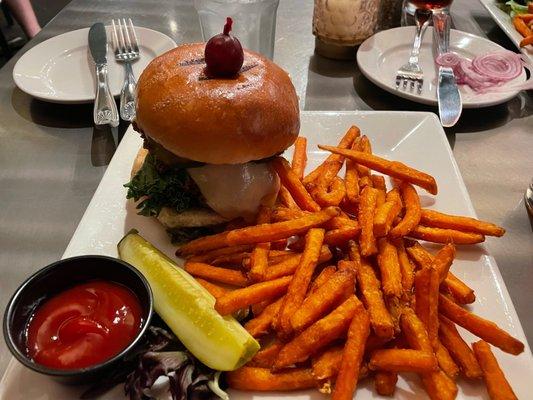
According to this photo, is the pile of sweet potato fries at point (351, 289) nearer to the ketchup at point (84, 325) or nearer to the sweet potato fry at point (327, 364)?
the sweet potato fry at point (327, 364)

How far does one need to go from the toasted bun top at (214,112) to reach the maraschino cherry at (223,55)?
40 millimetres

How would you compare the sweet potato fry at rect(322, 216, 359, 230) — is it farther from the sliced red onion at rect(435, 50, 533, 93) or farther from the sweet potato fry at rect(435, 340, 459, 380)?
the sliced red onion at rect(435, 50, 533, 93)

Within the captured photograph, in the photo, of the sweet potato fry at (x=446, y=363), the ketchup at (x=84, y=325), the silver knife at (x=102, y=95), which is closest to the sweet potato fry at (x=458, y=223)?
the sweet potato fry at (x=446, y=363)

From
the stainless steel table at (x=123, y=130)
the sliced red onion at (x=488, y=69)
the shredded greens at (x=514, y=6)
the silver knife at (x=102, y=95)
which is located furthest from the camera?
the shredded greens at (x=514, y=6)

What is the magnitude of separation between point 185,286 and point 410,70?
2063 millimetres

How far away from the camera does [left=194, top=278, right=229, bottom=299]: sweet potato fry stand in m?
1.67

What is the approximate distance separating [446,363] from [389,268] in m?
0.34

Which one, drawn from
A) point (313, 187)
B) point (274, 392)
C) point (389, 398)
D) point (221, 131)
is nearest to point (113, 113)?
point (221, 131)

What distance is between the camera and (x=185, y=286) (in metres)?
1.59

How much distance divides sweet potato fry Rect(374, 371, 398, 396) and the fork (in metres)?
1.82

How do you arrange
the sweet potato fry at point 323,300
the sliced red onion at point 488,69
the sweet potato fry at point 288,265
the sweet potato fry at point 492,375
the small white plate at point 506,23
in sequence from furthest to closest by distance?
1. the small white plate at point 506,23
2. the sliced red onion at point 488,69
3. the sweet potato fry at point 288,265
4. the sweet potato fry at point 323,300
5. the sweet potato fry at point 492,375

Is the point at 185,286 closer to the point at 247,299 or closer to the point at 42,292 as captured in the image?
the point at 247,299

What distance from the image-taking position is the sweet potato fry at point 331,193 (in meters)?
1.92

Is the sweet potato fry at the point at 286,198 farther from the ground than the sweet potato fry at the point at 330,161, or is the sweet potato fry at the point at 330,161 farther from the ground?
the sweet potato fry at the point at 330,161
